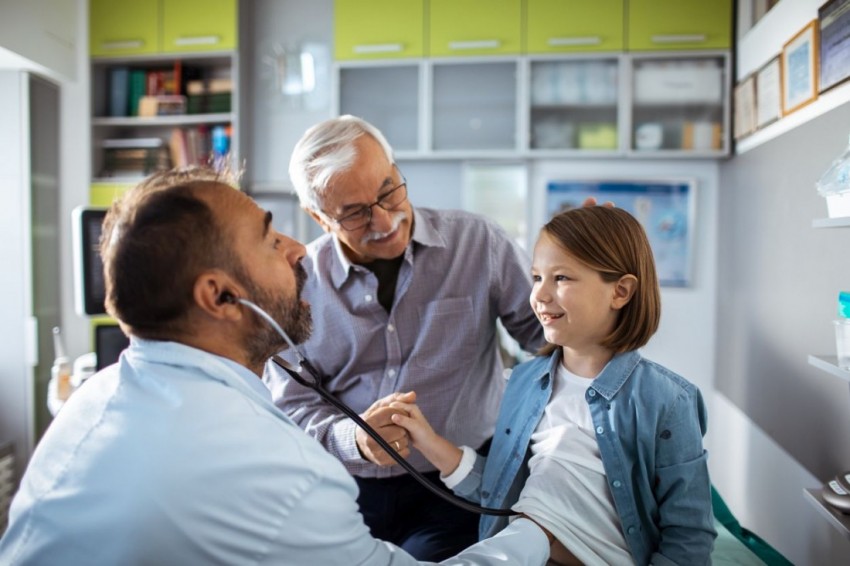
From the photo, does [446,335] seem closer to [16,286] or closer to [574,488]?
[574,488]

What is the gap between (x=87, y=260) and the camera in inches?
79.7

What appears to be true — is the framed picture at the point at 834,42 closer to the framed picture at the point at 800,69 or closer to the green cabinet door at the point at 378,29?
the framed picture at the point at 800,69

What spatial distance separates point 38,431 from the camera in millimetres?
3229

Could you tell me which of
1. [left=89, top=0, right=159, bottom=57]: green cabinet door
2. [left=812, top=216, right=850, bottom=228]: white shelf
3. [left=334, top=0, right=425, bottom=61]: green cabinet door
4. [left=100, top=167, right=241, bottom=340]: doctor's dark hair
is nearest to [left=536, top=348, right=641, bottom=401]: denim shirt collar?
[left=812, top=216, right=850, bottom=228]: white shelf

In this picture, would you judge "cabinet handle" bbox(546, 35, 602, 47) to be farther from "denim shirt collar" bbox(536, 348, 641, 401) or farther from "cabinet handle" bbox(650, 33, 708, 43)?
"denim shirt collar" bbox(536, 348, 641, 401)

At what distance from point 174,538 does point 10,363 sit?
118 inches

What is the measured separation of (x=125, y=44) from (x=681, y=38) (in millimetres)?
2852

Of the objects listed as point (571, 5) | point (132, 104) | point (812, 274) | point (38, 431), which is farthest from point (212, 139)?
point (812, 274)

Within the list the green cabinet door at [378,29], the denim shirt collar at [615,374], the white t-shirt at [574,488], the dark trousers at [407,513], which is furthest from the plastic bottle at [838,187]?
the green cabinet door at [378,29]

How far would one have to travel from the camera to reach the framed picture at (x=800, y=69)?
189cm

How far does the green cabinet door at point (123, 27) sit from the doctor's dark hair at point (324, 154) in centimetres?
248

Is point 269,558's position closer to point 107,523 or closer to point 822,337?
point 107,523

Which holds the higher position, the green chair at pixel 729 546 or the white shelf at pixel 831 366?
the white shelf at pixel 831 366

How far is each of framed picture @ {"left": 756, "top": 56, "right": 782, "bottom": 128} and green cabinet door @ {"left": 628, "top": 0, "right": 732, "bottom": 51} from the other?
53cm
